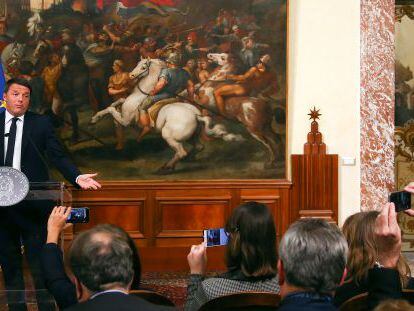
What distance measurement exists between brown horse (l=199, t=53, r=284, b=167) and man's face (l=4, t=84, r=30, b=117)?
3.51 m

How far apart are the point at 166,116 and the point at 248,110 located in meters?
1.05

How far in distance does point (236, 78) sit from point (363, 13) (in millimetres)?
1859

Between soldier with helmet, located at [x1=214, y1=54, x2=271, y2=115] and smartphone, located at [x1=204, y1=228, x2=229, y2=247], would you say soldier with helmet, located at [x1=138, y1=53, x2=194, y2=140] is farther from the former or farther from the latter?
smartphone, located at [x1=204, y1=228, x2=229, y2=247]

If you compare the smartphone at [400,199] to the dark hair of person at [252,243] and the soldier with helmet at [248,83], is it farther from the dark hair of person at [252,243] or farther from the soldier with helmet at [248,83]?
the soldier with helmet at [248,83]

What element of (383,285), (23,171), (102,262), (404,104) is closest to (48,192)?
(23,171)

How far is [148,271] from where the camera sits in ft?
32.6

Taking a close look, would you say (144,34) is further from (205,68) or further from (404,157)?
(404,157)

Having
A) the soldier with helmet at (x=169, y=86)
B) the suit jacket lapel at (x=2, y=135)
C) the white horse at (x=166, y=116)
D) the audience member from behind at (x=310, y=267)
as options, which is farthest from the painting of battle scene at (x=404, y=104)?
the audience member from behind at (x=310, y=267)

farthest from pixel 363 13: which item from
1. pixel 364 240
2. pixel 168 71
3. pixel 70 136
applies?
pixel 364 240

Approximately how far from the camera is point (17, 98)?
22.4 feet

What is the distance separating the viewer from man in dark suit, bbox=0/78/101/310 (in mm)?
6227

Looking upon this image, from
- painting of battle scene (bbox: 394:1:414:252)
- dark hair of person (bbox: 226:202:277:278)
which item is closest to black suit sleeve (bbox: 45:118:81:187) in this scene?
dark hair of person (bbox: 226:202:277:278)

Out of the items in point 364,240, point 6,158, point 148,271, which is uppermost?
point 6,158

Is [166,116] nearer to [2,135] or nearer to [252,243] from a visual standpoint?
[2,135]
